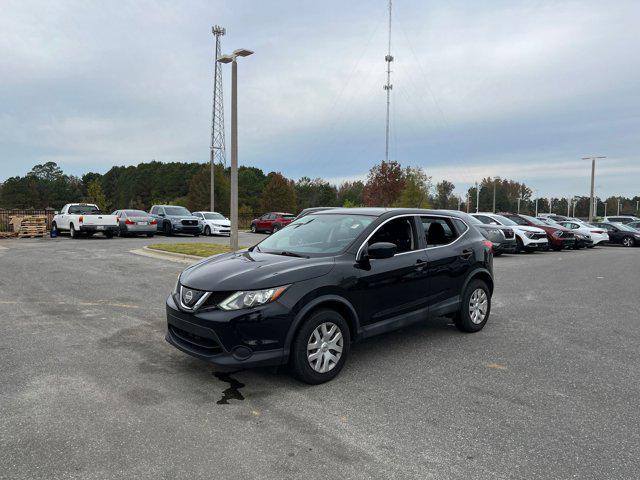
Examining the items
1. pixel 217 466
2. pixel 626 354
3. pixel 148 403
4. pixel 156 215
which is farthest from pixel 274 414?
pixel 156 215

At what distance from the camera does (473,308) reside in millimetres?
6199

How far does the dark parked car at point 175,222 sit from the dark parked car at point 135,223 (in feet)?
5.27

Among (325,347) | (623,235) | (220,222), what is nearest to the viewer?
(325,347)

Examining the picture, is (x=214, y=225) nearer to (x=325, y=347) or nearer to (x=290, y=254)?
(x=290, y=254)

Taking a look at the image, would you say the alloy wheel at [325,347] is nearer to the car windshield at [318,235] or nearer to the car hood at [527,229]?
the car windshield at [318,235]

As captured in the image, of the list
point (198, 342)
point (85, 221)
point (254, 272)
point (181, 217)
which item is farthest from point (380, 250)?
point (181, 217)

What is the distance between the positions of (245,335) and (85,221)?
2094 centimetres

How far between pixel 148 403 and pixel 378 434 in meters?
1.90

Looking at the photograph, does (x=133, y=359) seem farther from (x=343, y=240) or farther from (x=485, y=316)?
(x=485, y=316)

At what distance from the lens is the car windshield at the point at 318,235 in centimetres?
489

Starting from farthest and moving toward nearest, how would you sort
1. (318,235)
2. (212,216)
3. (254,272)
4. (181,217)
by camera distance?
(212,216) → (181,217) → (318,235) → (254,272)

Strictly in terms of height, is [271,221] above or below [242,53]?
below

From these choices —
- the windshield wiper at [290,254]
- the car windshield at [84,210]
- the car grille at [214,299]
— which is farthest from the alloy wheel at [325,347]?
the car windshield at [84,210]

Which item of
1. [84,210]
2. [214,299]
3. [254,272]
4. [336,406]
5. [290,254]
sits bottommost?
[336,406]
